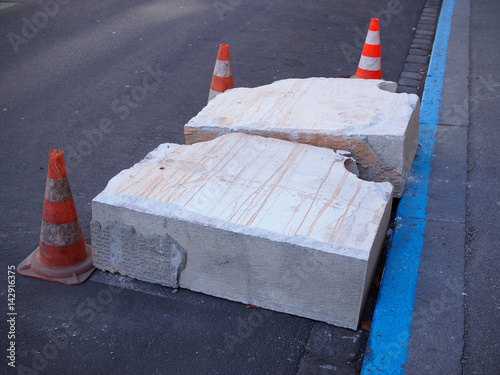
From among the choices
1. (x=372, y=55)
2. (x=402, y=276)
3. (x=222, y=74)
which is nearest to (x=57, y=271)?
(x=402, y=276)

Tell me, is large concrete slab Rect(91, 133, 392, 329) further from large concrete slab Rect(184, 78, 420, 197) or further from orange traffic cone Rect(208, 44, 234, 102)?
orange traffic cone Rect(208, 44, 234, 102)

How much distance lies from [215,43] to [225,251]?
5.47 metres

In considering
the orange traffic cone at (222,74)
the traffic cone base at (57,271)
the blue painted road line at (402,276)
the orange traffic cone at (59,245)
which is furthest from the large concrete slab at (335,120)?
the traffic cone base at (57,271)

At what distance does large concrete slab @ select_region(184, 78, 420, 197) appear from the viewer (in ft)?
12.3

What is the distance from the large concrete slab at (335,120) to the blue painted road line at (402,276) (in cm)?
24

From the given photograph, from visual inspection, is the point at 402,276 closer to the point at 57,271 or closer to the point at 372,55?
the point at 57,271

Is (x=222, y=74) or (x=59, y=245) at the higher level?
(x=222, y=74)

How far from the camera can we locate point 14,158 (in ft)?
15.8

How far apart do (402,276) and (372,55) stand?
9.29ft

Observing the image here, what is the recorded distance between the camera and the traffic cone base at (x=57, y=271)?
3.37m

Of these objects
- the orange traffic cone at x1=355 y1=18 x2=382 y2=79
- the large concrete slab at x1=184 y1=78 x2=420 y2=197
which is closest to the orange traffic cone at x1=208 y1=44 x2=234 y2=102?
the large concrete slab at x1=184 y1=78 x2=420 y2=197

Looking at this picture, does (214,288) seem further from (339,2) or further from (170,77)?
(339,2)

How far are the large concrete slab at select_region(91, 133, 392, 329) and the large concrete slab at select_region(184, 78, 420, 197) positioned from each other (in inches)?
11.9

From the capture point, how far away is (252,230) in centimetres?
294
